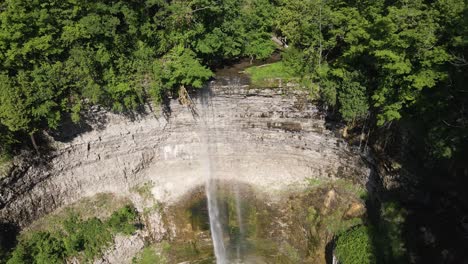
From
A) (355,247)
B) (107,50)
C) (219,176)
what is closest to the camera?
(355,247)

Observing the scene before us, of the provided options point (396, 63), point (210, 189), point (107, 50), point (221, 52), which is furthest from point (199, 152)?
point (396, 63)

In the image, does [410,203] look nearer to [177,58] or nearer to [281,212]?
[281,212]

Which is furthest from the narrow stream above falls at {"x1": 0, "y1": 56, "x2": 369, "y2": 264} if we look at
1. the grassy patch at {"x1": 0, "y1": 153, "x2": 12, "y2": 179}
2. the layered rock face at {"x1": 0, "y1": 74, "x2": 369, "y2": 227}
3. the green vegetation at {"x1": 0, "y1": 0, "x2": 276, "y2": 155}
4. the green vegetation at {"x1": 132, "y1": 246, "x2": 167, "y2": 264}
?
the green vegetation at {"x1": 0, "y1": 0, "x2": 276, "y2": 155}

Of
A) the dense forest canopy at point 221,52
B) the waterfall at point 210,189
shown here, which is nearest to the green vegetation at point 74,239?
the waterfall at point 210,189

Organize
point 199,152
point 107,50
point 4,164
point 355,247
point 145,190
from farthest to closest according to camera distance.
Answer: point 199,152
point 145,190
point 107,50
point 4,164
point 355,247

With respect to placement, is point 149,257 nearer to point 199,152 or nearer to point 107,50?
point 199,152

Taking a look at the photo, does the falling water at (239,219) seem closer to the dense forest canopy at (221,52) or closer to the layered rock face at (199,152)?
the layered rock face at (199,152)
